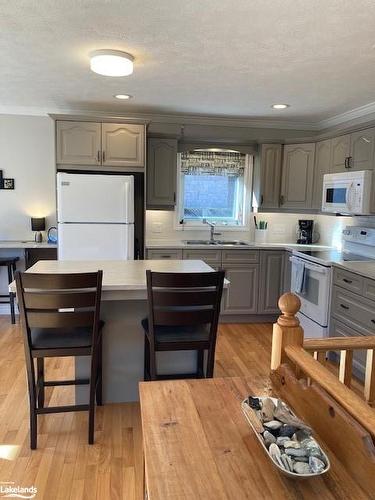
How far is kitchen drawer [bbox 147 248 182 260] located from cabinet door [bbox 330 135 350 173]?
Result: 1.88 meters

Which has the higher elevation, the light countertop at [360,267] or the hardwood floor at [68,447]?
the light countertop at [360,267]

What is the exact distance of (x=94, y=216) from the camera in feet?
12.9

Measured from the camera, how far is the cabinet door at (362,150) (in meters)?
3.47

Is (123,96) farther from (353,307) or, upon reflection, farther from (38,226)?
(353,307)

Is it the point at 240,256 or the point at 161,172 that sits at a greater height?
the point at 161,172

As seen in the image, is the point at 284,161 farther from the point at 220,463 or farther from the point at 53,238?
the point at 220,463

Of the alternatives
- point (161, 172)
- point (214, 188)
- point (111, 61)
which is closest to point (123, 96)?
point (161, 172)

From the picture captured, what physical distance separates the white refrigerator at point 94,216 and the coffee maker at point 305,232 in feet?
7.36

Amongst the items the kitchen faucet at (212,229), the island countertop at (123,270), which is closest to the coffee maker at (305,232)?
the kitchen faucet at (212,229)

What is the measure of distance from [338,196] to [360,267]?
2.94ft

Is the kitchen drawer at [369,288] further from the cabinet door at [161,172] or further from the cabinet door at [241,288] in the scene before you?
the cabinet door at [161,172]

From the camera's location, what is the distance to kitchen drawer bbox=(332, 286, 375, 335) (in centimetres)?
295

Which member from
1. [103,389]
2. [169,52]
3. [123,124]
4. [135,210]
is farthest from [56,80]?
[103,389]

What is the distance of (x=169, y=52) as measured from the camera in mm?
2568
